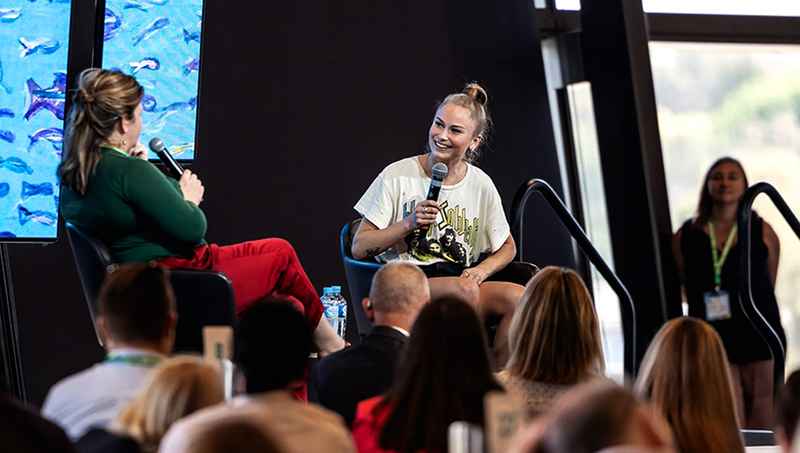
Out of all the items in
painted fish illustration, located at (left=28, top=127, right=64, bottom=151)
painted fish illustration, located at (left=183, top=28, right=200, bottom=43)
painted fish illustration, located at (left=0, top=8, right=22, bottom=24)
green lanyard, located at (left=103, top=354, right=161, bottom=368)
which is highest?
painted fish illustration, located at (left=0, top=8, right=22, bottom=24)

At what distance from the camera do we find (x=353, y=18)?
19.0ft

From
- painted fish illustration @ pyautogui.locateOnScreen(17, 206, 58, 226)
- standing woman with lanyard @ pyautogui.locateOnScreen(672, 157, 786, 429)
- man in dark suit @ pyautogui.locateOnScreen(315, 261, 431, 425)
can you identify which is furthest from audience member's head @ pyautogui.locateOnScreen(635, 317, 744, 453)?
standing woman with lanyard @ pyautogui.locateOnScreen(672, 157, 786, 429)

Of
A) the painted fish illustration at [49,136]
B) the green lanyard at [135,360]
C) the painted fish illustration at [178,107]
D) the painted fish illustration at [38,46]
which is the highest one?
the painted fish illustration at [38,46]

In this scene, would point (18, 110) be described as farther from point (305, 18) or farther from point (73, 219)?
point (305, 18)

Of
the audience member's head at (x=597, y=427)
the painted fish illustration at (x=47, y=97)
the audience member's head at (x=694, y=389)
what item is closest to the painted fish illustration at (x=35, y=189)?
the painted fish illustration at (x=47, y=97)

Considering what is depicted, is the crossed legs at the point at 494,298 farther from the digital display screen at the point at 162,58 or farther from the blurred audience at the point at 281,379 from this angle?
the blurred audience at the point at 281,379

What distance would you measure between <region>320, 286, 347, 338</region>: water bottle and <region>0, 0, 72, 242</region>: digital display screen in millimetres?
1443

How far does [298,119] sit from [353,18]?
2.16ft

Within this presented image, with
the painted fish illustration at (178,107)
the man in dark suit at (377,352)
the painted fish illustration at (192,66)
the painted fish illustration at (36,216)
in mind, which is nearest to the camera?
the man in dark suit at (377,352)

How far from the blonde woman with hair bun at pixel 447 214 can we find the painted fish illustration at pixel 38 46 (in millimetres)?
1313

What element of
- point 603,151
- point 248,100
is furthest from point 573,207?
point 248,100

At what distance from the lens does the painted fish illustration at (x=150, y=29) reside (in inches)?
166

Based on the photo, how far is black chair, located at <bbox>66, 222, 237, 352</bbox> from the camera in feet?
Result: 10.9

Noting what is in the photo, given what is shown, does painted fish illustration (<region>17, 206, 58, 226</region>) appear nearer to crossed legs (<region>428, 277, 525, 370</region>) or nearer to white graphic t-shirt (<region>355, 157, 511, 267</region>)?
white graphic t-shirt (<region>355, 157, 511, 267</region>)
